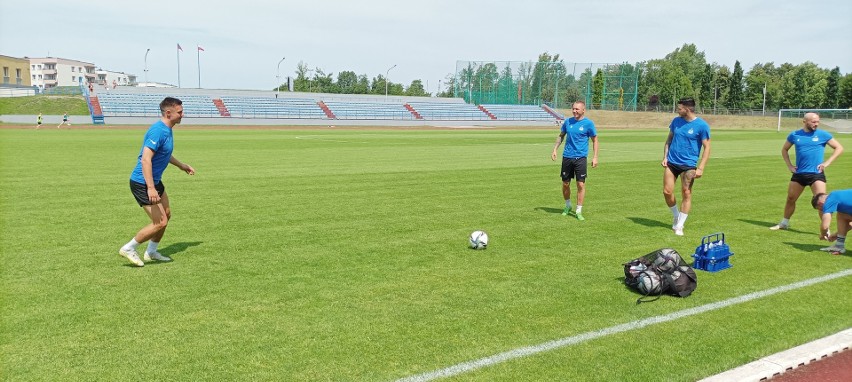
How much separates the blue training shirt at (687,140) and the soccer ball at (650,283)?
4.02 metres

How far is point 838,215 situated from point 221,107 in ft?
232

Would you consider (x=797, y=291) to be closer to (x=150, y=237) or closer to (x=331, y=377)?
(x=331, y=377)

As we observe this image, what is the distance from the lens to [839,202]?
8.16 metres

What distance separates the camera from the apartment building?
108 metres

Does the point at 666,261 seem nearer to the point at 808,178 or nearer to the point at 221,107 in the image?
the point at 808,178

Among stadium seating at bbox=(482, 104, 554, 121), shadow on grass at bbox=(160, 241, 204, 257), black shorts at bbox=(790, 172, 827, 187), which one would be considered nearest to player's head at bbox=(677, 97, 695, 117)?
black shorts at bbox=(790, 172, 827, 187)

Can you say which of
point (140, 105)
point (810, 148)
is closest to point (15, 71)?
point (140, 105)

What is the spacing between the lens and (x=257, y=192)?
1387 centimetres

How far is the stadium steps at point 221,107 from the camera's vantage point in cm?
6875

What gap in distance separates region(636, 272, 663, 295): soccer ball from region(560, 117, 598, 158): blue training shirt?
486 cm

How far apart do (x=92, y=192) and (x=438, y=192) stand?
7740mm

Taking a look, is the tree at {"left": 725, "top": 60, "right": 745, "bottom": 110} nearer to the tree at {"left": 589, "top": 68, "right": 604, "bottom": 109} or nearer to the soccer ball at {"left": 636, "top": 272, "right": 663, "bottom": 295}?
the tree at {"left": 589, "top": 68, "right": 604, "bottom": 109}

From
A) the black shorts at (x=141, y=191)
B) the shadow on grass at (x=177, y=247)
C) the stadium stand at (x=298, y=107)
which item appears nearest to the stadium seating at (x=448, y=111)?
the stadium stand at (x=298, y=107)

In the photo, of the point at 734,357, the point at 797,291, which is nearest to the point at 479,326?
the point at 734,357
